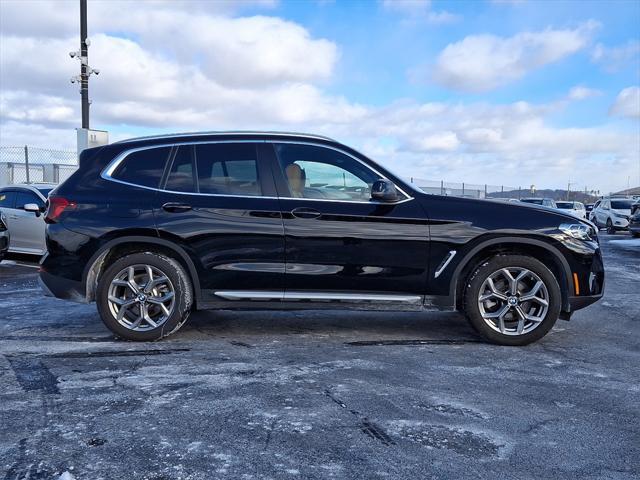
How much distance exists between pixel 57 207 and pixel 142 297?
3.72 ft

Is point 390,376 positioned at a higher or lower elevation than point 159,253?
lower

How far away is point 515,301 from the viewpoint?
499 centimetres

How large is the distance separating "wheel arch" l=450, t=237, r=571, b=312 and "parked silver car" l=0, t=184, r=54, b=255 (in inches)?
301

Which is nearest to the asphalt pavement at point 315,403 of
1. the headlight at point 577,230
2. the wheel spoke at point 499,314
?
the wheel spoke at point 499,314

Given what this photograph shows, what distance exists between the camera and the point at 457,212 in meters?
5.03

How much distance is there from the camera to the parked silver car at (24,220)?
9969mm

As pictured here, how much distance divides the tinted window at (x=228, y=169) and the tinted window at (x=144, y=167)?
13.6 inches

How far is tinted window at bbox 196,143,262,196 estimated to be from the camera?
511 centimetres

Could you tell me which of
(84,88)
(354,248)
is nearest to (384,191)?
(354,248)

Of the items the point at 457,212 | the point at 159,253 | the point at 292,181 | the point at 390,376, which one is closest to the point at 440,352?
the point at 390,376

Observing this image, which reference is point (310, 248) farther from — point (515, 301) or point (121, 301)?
point (515, 301)

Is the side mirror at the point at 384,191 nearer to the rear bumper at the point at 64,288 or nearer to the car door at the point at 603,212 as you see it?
the rear bumper at the point at 64,288

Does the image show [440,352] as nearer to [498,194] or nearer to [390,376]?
[390,376]

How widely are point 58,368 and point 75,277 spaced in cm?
106
